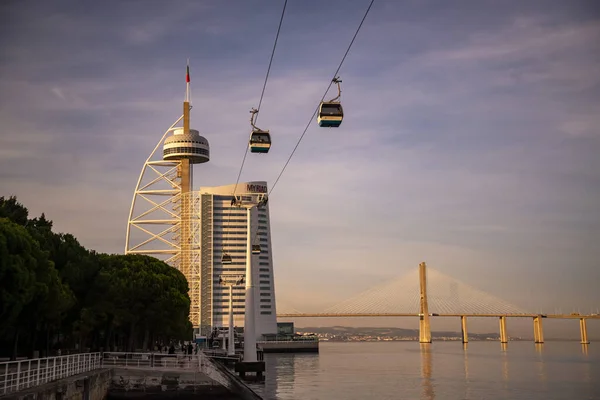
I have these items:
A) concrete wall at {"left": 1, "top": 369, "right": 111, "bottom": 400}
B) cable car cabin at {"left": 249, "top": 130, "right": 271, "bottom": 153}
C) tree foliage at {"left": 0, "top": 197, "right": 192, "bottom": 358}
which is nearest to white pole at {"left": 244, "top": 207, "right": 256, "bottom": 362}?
concrete wall at {"left": 1, "top": 369, "right": 111, "bottom": 400}

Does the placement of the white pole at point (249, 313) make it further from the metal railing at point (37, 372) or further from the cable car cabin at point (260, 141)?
the cable car cabin at point (260, 141)

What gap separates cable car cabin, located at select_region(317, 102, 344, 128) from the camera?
1361 inches

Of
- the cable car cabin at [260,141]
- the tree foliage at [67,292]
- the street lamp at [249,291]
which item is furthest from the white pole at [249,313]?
the tree foliage at [67,292]

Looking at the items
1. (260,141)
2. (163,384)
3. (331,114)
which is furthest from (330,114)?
(163,384)

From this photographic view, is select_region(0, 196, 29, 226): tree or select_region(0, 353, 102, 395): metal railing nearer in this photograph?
select_region(0, 353, 102, 395): metal railing

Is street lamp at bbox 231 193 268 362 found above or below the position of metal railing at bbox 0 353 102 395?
above

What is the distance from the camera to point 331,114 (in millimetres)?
34656

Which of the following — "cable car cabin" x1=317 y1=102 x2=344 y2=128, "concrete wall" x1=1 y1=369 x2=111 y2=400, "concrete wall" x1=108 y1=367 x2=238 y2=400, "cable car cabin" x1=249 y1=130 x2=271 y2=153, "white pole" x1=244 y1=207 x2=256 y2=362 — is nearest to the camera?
"concrete wall" x1=1 y1=369 x2=111 y2=400

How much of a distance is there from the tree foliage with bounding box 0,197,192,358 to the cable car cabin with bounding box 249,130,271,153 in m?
14.2

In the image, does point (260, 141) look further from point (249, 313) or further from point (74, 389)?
point (74, 389)

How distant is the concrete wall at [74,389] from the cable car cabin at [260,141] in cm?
1517

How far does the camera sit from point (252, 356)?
55.4 meters

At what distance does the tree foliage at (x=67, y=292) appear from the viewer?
4138 cm

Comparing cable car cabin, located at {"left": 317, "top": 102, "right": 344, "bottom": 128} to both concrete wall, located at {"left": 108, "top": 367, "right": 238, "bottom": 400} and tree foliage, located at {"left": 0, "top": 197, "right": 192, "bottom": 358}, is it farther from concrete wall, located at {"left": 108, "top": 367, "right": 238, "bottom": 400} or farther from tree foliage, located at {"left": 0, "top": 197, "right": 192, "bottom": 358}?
concrete wall, located at {"left": 108, "top": 367, "right": 238, "bottom": 400}
